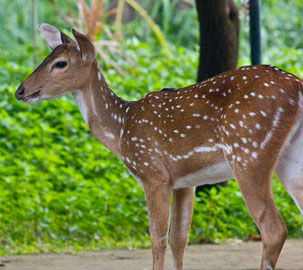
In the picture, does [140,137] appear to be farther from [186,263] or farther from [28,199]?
[28,199]

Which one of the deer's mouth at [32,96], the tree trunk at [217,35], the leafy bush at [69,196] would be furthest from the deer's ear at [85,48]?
the tree trunk at [217,35]

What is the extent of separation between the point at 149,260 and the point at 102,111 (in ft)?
5.88

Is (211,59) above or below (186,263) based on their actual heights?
above

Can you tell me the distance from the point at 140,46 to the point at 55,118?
144 inches

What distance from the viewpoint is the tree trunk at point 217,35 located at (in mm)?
8180

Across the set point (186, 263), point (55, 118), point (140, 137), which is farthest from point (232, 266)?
point (55, 118)

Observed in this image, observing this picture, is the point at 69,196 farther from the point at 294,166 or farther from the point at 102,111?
the point at 294,166

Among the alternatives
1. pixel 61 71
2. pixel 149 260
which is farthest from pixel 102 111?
pixel 149 260

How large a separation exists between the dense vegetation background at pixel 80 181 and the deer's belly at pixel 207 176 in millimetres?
2571

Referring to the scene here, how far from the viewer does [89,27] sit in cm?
1165

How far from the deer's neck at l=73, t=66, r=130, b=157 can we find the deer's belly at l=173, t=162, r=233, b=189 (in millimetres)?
632

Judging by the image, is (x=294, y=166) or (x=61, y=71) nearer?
(x=294, y=166)

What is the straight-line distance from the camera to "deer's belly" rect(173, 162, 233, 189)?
15.7ft

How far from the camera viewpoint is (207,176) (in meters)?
4.89
